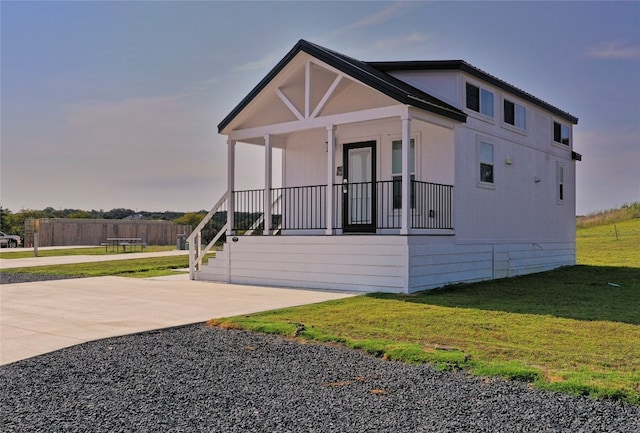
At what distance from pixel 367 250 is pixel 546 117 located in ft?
28.5

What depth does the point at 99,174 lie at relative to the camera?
27.7m

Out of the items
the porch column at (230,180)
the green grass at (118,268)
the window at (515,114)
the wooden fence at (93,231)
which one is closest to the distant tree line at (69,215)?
the wooden fence at (93,231)

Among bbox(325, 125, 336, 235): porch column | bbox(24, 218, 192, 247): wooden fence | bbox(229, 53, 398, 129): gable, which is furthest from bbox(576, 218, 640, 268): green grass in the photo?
bbox(24, 218, 192, 247): wooden fence

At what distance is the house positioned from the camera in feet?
35.2

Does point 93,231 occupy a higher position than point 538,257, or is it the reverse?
point 93,231

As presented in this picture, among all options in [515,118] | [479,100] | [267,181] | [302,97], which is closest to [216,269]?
[267,181]

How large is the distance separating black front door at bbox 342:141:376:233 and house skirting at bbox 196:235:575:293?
172 cm

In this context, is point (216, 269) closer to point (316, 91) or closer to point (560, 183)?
point (316, 91)

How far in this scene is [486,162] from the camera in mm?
13086

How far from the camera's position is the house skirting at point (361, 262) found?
10336 mm

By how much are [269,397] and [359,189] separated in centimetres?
917

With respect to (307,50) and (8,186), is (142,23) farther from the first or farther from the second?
(8,186)

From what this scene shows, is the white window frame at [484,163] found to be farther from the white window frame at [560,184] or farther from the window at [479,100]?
the white window frame at [560,184]

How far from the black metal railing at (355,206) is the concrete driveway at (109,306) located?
6.88 ft
